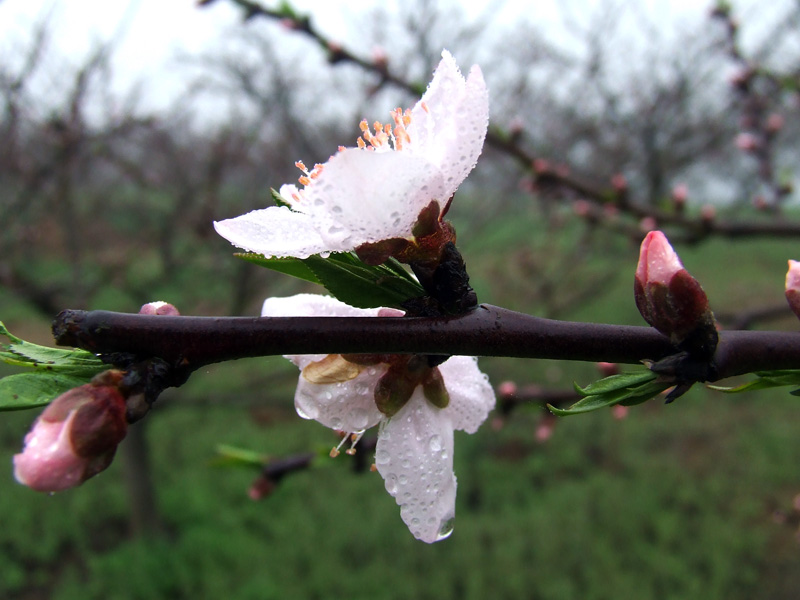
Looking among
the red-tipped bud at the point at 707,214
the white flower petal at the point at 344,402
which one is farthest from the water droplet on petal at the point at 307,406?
the red-tipped bud at the point at 707,214

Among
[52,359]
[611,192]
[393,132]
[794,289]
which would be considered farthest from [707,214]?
[52,359]

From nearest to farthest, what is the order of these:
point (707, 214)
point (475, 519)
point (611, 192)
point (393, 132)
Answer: point (393, 132), point (707, 214), point (611, 192), point (475, 519)

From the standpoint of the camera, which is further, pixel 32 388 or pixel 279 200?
pixel 279 200

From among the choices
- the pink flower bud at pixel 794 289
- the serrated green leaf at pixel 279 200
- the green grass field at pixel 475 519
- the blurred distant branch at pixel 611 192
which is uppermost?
the pink flower bud at pixel 794 289

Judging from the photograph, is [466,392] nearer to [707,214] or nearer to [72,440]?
[72,440]

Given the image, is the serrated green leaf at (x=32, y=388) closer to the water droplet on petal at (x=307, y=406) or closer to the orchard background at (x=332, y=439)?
the water droplet on petal at (x=307, y=406)

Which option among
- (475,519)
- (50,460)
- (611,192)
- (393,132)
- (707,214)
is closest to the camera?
(50,460)
